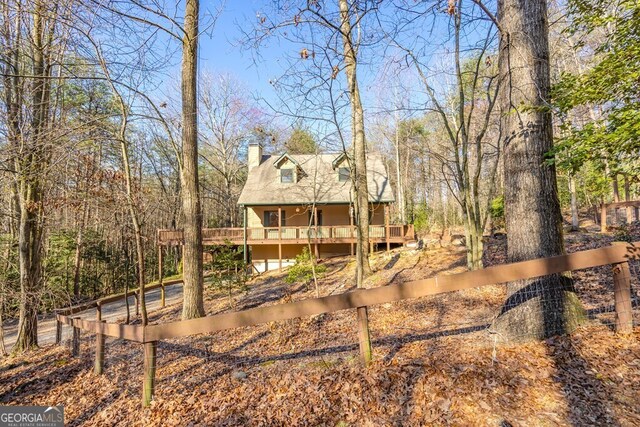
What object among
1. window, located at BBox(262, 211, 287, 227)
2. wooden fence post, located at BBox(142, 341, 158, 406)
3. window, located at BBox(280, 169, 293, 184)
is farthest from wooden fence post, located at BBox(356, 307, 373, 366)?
window, located at BBox(280, 169, 293, 184)

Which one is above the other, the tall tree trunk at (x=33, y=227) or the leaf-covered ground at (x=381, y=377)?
the tall tree trunk at (x=33, y=227)

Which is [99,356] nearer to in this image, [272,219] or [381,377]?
[381,377]

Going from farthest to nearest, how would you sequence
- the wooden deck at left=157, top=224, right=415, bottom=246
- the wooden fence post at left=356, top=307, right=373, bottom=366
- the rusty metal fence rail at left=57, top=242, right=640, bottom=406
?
the wooden deck at left=157, top=224, right=415, bottom=246 < the wooden fence post at left=356, top=307, right=373, bottom=366 < the rusty metal fence rail at left=57, top=242, right=640, bottom=406

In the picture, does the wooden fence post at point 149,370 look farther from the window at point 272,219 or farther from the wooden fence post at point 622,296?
the window at point 272,219

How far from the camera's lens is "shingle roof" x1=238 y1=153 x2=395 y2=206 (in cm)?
1677

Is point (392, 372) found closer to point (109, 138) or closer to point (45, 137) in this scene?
point (109, 138)

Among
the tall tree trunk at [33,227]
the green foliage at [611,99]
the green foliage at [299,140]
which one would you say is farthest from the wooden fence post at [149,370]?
the green foliage at [299,140]

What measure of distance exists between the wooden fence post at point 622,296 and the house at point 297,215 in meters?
12.7

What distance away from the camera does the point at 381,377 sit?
305cm

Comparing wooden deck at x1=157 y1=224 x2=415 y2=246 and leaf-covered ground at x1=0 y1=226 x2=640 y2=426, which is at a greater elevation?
wooden deck at x1=157 y1=224 x2=415 y2=246

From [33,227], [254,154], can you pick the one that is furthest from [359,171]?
[254,154]

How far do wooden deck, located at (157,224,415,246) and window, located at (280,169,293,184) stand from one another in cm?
325

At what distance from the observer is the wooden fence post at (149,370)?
346 centimetres

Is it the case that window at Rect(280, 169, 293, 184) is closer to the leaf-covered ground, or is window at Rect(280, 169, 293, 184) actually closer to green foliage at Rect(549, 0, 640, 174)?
the leaf-covered ground
